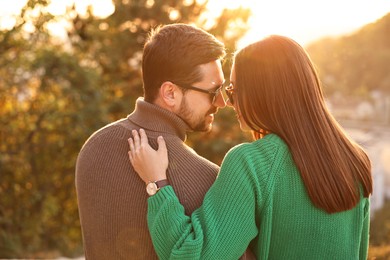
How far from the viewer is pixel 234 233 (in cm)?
201

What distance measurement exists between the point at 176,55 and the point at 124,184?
23.1 inches

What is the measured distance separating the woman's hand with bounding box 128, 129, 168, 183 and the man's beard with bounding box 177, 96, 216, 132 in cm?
21

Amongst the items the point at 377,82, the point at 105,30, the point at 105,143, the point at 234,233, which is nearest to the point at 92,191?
the point at 105,143

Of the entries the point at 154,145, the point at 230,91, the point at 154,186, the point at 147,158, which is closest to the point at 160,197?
the point at 154,186

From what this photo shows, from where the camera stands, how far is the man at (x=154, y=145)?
88.7 inches

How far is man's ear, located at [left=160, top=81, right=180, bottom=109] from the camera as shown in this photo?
2451 millimetres

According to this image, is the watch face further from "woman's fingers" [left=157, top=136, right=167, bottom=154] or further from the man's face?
the man's face

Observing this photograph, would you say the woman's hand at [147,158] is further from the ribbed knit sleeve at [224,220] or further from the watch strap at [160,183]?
the ribbed knit sleeve at [224,220]

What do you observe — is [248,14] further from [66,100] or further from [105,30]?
[66,100]

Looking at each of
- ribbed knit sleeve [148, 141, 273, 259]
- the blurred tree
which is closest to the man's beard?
ribbed knit sleeve [148, 141, 273, 259]

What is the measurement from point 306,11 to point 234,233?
12237mm

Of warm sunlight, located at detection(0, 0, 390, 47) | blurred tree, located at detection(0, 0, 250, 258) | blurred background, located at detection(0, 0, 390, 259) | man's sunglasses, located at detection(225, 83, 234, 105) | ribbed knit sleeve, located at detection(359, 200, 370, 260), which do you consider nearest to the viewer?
man's sunglasses, located at detection(225, 83, 234, 105)

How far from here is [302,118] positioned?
210 cm

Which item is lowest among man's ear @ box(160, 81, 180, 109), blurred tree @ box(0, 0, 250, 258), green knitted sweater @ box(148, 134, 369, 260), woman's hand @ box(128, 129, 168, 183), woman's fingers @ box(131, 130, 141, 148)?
blurred tree @ box(0, 0, 250, 258)
